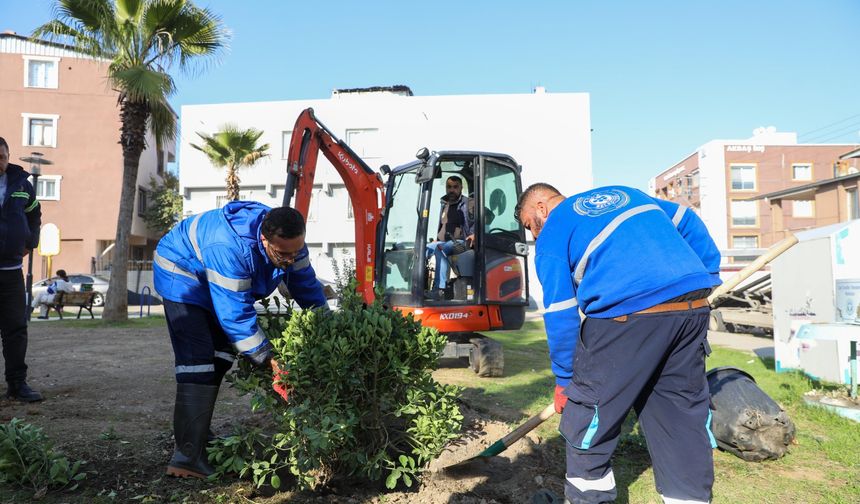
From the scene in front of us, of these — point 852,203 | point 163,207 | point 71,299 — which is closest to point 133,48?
point 71,299

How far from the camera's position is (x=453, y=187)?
768 cm

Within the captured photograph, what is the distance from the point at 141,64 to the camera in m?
12.8

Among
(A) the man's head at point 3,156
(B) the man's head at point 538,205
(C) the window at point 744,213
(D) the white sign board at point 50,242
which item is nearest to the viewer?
(B) the man's head at point 538,205

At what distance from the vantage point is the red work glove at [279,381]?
9.89 feet

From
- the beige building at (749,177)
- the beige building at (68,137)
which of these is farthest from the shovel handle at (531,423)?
the beige building at (749,177)

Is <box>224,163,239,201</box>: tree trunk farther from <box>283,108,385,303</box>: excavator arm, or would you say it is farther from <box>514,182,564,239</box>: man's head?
<box>514,182,564,239</box>: man's head

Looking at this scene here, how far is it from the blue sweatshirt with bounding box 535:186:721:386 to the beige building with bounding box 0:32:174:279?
97.5ft

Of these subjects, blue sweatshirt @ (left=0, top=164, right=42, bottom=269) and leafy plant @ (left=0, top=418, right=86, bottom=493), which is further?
blue sweatshirt @ (left=0, top=164, right=42, bottom=269)

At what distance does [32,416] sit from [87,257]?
1094 inches

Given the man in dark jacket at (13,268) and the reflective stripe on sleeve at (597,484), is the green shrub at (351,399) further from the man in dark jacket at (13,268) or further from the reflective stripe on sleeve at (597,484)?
the man in dark jacket at (13,268)

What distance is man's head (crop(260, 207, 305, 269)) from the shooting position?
317cm

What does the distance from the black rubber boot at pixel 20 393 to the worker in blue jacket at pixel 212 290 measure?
8.29 ft

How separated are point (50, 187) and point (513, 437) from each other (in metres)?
32.4

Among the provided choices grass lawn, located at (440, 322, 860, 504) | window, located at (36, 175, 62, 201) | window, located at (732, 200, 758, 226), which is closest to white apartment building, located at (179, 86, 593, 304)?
window, located at (36, 175, 62, 201)
